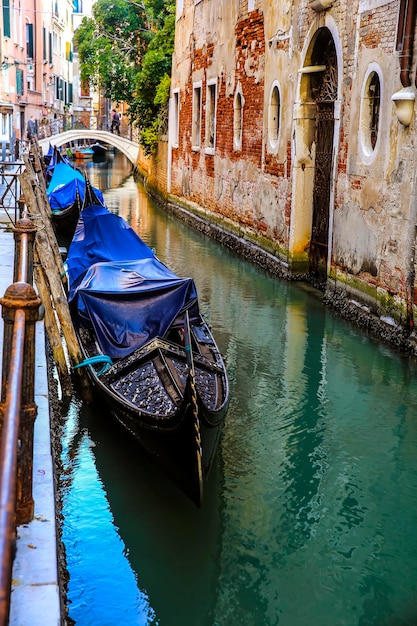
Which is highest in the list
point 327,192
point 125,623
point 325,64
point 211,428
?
point 325,64

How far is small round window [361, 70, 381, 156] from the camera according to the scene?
7.27 metres

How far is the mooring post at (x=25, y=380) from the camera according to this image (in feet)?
7.61

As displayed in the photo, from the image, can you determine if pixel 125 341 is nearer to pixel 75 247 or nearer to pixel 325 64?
pixel 75 247

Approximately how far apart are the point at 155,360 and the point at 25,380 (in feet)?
7.53

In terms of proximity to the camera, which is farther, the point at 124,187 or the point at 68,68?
the point at 68,68

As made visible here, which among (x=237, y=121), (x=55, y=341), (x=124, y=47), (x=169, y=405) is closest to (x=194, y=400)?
(x=169, y=405)

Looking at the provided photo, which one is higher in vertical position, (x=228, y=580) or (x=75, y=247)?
(x=75, y=247)

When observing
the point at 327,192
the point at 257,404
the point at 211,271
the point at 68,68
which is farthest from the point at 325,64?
the point at 68,68

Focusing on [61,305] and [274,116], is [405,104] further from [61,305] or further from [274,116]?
[274,116]

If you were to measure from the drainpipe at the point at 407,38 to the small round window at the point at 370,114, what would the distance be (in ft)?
2.98

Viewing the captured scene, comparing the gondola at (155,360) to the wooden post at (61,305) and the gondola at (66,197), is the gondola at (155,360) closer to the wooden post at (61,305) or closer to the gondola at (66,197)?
the wooden post at (61,305)

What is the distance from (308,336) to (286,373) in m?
1.08

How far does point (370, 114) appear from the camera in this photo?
7.35m

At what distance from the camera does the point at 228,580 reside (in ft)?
11.5
